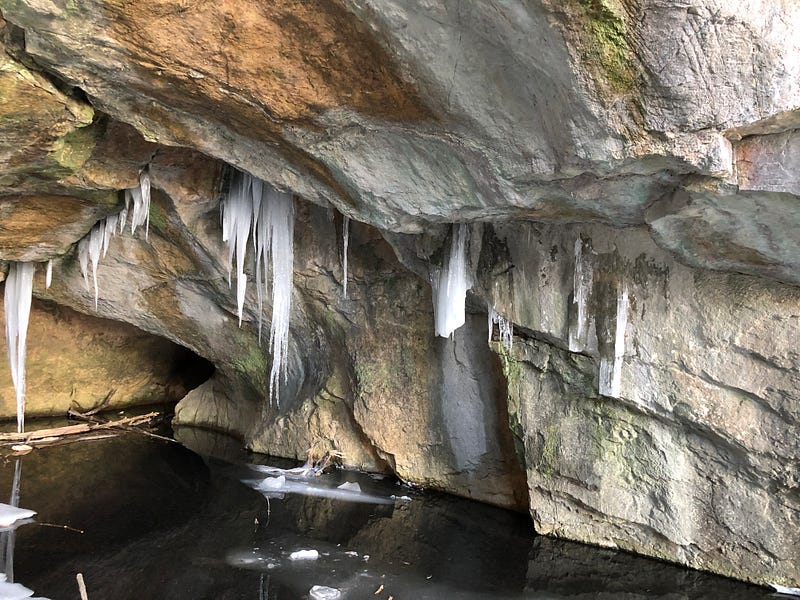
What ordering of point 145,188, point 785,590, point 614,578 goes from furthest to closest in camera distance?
point 145,188 < point 614,578 < point 785,590

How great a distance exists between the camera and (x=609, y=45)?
3.84 meters

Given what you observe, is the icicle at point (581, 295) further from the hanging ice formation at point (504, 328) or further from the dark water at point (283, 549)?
the dark water at point (283, 549)

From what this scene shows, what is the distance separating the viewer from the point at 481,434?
834cm

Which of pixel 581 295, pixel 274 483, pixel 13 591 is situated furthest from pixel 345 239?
pixel 13 591

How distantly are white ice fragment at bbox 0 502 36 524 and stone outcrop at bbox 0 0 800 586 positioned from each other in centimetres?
316

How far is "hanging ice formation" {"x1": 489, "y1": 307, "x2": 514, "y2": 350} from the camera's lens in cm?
729

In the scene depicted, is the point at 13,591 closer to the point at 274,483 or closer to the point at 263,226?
the point at 274,483

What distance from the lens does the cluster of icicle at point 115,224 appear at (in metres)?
7.57

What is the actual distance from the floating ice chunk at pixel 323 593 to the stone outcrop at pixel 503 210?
2.60m

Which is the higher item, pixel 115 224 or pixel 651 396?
pixel 115 224

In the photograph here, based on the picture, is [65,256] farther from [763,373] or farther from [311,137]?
[763,373]

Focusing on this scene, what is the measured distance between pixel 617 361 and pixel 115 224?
6.15 metres

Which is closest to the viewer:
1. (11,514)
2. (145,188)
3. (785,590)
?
(785,590)

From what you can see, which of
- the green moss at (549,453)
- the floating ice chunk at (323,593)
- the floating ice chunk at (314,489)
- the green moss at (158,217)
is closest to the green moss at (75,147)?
the green moss at (158,217)
